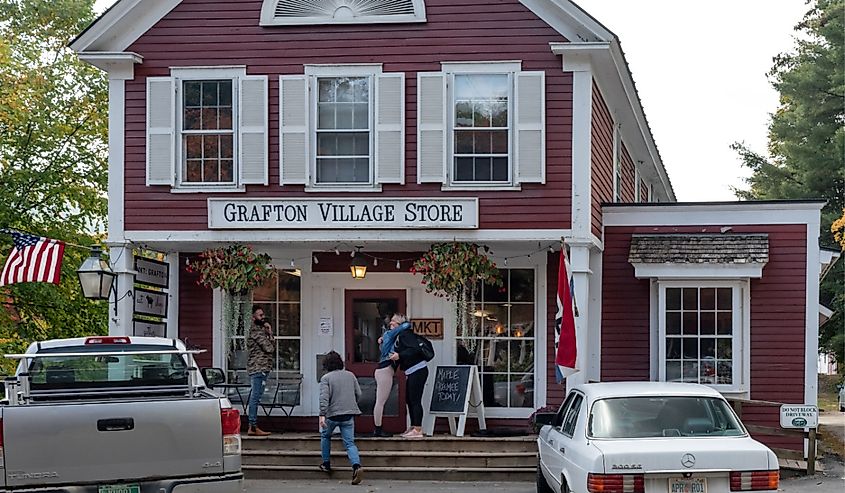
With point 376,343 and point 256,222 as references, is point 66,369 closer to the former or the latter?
point 256,222

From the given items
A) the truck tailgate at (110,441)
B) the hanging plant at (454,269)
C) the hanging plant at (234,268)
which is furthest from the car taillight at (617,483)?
the hanging plant at (234,268)

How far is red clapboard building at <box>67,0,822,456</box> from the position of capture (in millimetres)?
16297

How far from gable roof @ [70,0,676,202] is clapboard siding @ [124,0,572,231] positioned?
0.13 metres

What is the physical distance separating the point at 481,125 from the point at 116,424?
787 cm

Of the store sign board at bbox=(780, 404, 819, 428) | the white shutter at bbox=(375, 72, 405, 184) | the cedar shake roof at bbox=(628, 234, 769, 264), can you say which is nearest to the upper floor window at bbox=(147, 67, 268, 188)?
the white shutter at bbox=(375, 72, 405, 184)

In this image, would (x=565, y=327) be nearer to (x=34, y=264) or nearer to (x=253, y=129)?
(x=253, y=129)

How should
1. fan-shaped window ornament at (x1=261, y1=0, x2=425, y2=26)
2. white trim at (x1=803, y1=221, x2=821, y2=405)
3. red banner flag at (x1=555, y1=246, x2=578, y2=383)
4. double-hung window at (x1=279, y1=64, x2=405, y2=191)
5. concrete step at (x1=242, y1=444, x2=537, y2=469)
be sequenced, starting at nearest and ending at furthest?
1. concrete step at (x1=242, y1=444, x2=537, y2=469)
2. red banner flag at (x1=555, y1=246, x2=578, y2=383)
3. double-hung window at (x1=279, y1=64, x2=405, y2=191)
4. fan-shaped window ornament at (x1=261, y1=0, x2=425, y2=26)
5. white trim at (x1=803, y1=221, x2=821, y2=405)

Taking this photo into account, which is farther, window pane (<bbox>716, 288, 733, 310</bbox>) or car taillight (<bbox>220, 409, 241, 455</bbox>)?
window pane (<bbox>716, 288, 733, 310</bbox>)

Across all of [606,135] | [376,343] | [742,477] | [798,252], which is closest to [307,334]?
[376,343]

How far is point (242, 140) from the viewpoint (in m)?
16.7

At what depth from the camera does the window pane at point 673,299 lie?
1775cm

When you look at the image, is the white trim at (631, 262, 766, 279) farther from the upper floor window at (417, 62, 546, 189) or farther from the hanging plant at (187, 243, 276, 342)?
the hanging plant at (187, 243, 276, 342)

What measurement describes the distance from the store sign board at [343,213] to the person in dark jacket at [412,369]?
156 centimetres

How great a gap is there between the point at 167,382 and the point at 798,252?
32.8ft
